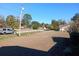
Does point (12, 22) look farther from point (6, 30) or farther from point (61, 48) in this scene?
point (61, 48)

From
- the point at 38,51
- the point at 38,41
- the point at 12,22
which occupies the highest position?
the point at 12,22

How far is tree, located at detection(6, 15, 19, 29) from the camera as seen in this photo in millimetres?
10282

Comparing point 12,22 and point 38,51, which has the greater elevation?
point 12,22

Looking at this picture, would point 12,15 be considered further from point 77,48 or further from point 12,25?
point 77,48

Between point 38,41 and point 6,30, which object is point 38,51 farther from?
point 6,30

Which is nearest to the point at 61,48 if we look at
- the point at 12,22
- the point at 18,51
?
the point at 18,51

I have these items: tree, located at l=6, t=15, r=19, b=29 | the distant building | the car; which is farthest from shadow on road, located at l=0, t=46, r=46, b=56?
the distant building

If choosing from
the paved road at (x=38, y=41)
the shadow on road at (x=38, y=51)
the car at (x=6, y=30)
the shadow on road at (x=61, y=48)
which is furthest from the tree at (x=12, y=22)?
the shadow on road at (x=61, y=48)

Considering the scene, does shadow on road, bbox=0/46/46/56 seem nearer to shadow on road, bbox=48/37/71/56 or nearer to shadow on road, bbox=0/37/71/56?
shadow on road, bbox=0/37/71/56

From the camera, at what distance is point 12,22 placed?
10391 millimetres

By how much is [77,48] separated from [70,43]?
0.52 feet

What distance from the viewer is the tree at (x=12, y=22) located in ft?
33.7

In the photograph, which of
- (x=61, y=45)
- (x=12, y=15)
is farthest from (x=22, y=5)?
(x=61, y=45)

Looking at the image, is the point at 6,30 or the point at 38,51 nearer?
the point at 38,51
